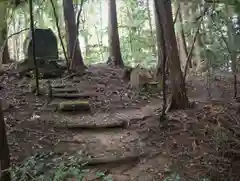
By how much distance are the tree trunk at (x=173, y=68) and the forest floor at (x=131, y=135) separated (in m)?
0.29

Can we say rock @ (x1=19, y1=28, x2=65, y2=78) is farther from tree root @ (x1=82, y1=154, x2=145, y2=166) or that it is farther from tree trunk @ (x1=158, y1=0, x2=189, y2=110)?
tree root @ (x1=82, y1=154, x2=145, y2=166)

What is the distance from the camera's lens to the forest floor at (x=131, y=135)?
5.95m

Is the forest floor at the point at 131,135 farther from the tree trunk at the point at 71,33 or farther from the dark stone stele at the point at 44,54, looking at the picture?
the tree trunk at the point at 71,33

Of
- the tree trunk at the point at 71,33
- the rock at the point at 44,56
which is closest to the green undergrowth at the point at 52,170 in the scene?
the rock at the point at 44,56

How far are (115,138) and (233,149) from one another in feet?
8.30

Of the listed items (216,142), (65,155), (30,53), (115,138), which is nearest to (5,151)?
(65,155)

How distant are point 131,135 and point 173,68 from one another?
7.40 feet

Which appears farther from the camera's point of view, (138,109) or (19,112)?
(138,109)

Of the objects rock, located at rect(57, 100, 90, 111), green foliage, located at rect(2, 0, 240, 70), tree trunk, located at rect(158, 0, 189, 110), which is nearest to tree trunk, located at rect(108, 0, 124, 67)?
green foliage, located at rect(2, 0, 240, 70)

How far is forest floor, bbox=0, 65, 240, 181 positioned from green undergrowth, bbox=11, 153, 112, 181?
0.23m

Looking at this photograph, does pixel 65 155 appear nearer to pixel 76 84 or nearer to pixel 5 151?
pixel 5 151

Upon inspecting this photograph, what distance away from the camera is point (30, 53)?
11.0m

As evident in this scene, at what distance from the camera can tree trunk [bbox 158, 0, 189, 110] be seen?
8156 mm

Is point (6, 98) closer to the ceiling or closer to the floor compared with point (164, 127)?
closer to the ceiling
